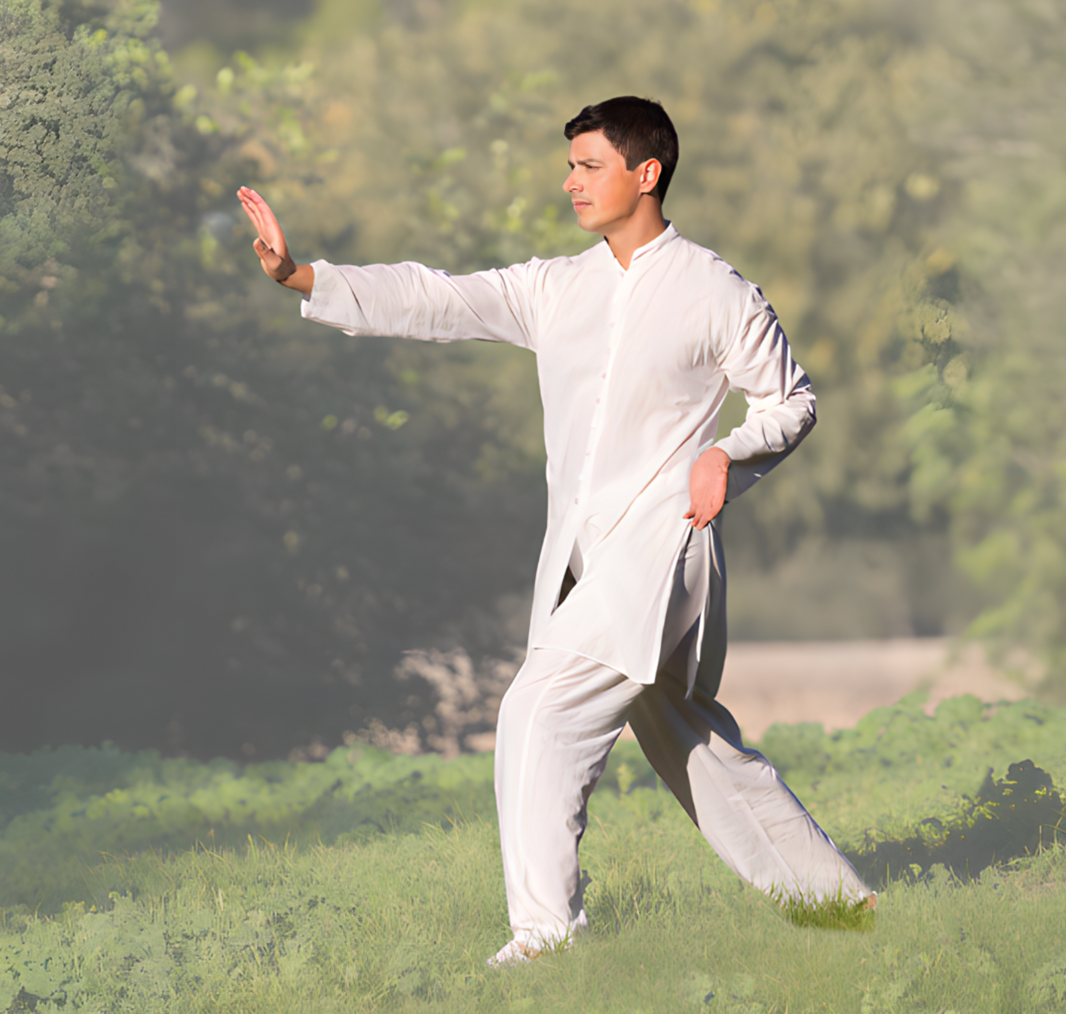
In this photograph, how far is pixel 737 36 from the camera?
6.70 meters

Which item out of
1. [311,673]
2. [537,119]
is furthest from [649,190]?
[311,673]

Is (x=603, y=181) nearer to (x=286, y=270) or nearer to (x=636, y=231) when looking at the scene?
(x=636, y=231)

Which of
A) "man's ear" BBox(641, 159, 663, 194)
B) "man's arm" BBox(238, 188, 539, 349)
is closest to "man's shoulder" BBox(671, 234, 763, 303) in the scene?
"man's ear" BBox(641, 159, 663, 194)

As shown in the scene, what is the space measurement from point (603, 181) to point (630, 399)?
482 mm

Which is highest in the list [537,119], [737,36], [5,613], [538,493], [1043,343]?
[737,36]

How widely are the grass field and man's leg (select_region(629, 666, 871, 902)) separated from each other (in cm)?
12

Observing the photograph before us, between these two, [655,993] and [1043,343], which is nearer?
[655,993]

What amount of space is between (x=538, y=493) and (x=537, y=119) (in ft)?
6.10

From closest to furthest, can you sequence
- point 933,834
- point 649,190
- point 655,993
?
point 655,993 → point 649,190 → point 933,834

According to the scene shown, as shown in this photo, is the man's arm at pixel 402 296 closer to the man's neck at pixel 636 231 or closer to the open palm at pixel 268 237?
the open palm at pixel 268 237

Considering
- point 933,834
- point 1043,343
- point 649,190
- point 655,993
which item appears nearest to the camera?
point 655,993

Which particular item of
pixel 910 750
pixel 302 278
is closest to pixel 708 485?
pixel 302 278

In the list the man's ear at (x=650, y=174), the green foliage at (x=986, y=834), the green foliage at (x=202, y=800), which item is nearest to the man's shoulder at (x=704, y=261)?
the man's ear at (x=650, y=174)

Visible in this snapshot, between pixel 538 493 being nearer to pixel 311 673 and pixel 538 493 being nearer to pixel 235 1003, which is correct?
pixel 311 673
